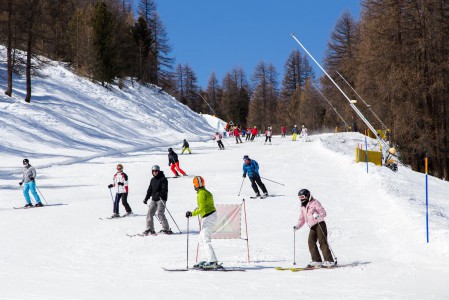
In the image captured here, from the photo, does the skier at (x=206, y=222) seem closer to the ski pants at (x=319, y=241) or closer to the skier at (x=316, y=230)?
the skier at (x=316, y=230)

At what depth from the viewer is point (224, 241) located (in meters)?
11.8

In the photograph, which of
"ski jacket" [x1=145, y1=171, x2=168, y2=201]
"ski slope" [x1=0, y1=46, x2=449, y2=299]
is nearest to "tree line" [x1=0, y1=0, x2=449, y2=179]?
"ski slope" [x1=0, y1=46, x2=449, y2=299]

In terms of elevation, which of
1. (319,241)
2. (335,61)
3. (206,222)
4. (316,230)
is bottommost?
(319,241)

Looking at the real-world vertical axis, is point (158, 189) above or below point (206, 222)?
above

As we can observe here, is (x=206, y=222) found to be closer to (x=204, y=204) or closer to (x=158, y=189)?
(x=204, y=204)

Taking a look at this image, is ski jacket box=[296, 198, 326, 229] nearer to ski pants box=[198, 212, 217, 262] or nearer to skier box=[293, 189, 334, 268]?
skier box=[293, 189, 334, 268]

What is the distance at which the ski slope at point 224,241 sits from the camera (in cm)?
761

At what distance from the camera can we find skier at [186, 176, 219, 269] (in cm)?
897

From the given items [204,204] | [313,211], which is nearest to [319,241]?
[313,211]

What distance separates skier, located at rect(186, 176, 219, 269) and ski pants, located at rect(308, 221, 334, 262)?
1855 millimetres

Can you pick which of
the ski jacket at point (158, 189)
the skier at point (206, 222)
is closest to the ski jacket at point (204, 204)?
the skier at point (206, 222)

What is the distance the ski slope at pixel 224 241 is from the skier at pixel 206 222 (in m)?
0.31

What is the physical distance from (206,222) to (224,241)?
8.96ft

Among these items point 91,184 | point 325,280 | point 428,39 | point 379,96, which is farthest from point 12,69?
point 325,280
